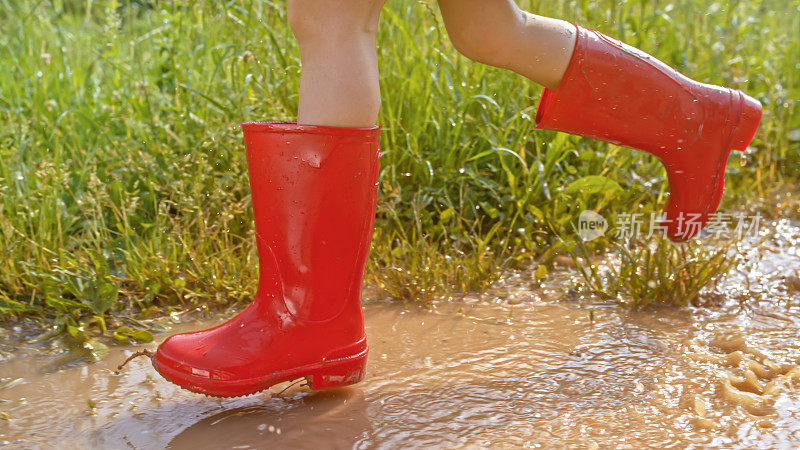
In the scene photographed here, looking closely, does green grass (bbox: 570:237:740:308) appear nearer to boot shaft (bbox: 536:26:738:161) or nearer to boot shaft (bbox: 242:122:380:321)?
boot shaft (bbox: 536:26:738:161)

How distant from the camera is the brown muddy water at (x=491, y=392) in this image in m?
1.39

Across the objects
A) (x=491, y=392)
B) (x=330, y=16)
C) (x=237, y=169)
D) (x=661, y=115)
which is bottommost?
(x=491, y=392)

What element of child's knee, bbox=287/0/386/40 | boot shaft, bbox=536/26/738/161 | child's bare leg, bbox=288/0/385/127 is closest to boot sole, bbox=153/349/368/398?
child's bare leg, bbox=288/0/385/127

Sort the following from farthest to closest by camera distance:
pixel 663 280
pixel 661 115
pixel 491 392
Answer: pixel 663 280 → pixel 661 115 → pixel 491 392

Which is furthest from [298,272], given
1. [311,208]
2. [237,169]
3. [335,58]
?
[237,169]

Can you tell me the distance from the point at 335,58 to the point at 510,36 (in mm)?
447

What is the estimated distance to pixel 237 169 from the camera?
7.48ft

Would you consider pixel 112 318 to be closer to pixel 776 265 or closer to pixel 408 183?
pixel 408 183

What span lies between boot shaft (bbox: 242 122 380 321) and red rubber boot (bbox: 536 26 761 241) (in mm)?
516

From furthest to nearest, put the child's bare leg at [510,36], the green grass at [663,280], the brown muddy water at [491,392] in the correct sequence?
1. the green grass at [663,280]
2. the child's bare leg at [510,36]
3. the brown muddy water at [491,392]

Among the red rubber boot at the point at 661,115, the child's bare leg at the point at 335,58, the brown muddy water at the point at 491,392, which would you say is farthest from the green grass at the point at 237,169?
the child's bare leg at the point at 335,58

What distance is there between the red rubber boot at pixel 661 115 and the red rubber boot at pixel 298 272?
1.70 feet

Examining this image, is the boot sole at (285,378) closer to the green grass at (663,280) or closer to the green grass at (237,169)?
the green grass at (237,169)

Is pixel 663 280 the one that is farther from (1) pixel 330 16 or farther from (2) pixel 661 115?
(1) pixel 330 16
